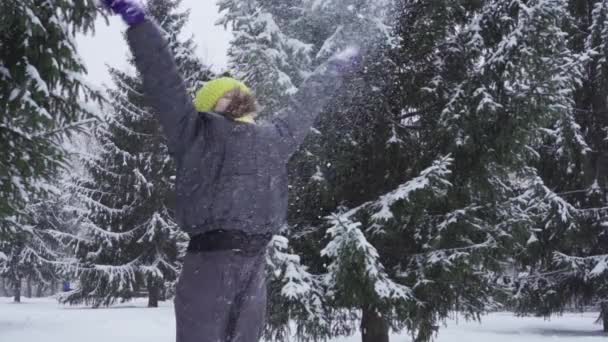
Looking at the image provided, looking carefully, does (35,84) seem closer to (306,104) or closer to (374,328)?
(306,104)

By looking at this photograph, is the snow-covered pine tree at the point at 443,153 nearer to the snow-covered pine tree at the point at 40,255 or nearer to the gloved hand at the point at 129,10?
the gloved hand at the point at 129,10

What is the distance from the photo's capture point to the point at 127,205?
19.2 meters

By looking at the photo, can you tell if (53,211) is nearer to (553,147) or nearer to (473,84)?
(553,147)

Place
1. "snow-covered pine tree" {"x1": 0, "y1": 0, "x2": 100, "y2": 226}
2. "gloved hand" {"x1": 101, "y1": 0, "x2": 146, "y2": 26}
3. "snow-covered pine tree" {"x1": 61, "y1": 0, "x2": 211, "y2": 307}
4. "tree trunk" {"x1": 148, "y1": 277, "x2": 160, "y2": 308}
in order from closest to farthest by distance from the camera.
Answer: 1. "gloved hand" {"x1": 101, "y1": 0, "x2": 146, "y2": 26}
2. "snow-covered pine tree" {"x1": 0, "y1": 0, "x2": 100, "y2": 226}
3. "snow-covered pine tree" {"x1": 61, "y1": 0, "x2": 211, "y2": 307}
4. "tree trunk" {"x1": 148, "y1": 277, "x2": 160, "y2": 308}

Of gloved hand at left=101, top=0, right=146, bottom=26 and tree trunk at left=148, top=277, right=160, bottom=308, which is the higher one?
gloved hand at left=101, top=0, right=146, bottom=26

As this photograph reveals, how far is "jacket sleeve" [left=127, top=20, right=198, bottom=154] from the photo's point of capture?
5.87 ft

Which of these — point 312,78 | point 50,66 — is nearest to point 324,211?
point 50,66

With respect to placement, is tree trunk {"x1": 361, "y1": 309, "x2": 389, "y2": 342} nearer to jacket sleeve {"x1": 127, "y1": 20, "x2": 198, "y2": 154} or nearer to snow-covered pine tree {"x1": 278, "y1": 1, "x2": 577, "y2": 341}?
snow-covered pine tree {"x1": 278, "y1": 1, "x2": 577, "y2": 341}

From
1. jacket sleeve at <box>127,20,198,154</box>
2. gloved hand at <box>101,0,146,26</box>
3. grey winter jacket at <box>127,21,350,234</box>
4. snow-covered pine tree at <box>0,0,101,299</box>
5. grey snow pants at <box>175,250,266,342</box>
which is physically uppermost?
snow-covered pine tree at <box>0,0,101,299</box>

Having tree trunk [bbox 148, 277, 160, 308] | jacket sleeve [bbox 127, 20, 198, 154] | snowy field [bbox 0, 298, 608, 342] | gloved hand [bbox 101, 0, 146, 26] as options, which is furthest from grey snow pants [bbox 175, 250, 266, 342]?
tree trunk [bbox 148, 277, 160, 308]

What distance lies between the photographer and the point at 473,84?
7367 millimetres

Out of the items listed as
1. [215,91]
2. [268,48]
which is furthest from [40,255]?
[215,91]

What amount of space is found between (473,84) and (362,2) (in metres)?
1.80

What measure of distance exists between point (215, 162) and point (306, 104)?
1.42 feet
